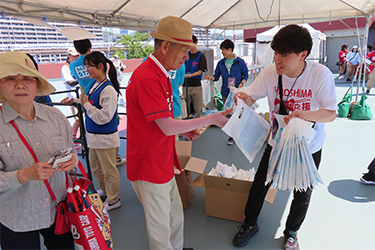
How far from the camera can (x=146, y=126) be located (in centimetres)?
143

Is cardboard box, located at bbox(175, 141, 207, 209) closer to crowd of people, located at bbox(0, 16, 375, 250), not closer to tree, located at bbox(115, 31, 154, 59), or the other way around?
crowd of people, located at bbox(0, 16, 375, 250)

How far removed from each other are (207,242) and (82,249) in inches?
47.2

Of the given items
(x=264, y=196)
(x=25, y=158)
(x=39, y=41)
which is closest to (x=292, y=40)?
(x=264, y=196)

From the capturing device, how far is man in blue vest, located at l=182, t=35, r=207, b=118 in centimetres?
463

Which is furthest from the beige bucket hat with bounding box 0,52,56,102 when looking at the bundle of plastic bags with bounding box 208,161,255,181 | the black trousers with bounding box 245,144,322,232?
the bundle of plastic bags with bounding box 208,161,255,181

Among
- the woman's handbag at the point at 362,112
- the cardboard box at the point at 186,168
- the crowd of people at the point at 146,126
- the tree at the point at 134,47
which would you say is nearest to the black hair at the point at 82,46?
the crowd of people at the point at 146,126

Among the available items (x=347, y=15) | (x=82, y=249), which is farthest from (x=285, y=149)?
(x=347, y=15)

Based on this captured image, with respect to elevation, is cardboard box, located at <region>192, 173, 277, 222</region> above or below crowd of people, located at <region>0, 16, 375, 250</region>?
below

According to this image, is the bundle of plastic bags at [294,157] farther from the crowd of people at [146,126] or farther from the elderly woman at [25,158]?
the elderly woman at [25,158]

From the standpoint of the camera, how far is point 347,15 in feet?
17.4

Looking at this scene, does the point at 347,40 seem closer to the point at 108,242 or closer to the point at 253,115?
the point at 253,115

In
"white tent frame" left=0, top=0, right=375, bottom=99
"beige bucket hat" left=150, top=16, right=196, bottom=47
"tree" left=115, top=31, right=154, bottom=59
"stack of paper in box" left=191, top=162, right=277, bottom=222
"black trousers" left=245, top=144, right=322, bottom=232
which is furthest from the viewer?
"tree" left=115, top=31, right=154, bottom=59

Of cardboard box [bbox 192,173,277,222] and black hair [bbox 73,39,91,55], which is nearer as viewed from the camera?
cardboard box [bbox 192,173,277,222]

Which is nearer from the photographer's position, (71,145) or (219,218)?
(71,145)
